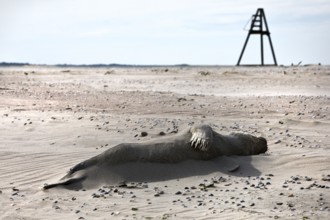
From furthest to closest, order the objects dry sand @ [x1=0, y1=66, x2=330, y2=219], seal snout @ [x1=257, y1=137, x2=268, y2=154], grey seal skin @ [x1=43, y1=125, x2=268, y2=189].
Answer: seal snout @ [x1=257, y1=137, x2=268, y2=154] < grey seal skin @ [x1=43, y1=125, x2=268, y2=189] < dry sand @ [x1=0, y1=66, x2=330, y2=219]

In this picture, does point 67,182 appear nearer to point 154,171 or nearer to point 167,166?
point 154,171

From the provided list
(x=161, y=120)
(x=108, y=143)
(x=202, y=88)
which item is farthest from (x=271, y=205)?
(x=202, y=88)

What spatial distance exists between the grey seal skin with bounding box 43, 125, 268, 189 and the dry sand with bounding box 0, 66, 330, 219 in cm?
16

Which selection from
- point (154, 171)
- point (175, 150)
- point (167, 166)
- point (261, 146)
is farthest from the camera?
point (261, 146)

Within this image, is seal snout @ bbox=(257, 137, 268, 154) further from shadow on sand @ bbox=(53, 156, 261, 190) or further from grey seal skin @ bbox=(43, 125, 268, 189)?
shadow on sand @ bbox=(53, 156, 261, 190)

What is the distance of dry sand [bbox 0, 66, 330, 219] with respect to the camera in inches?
282

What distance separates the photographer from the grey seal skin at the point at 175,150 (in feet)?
28.5

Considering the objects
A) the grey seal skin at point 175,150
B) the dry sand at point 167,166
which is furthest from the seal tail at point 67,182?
the dry sand at point 167,166

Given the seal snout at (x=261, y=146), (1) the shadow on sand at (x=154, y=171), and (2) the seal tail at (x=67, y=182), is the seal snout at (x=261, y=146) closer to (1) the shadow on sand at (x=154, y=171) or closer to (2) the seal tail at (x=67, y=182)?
(1) the shadow on sand at (x=154, y=171)

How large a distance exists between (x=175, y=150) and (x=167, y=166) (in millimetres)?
305

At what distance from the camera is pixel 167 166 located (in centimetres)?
878

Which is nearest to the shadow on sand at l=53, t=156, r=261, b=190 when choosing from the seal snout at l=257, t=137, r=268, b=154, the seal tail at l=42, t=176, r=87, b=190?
the seal tail at l=42, t=176, r=87, b=190

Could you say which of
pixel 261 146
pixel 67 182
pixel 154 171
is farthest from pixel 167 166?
pixel 261 146

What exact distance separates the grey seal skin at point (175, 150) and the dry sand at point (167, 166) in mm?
159
